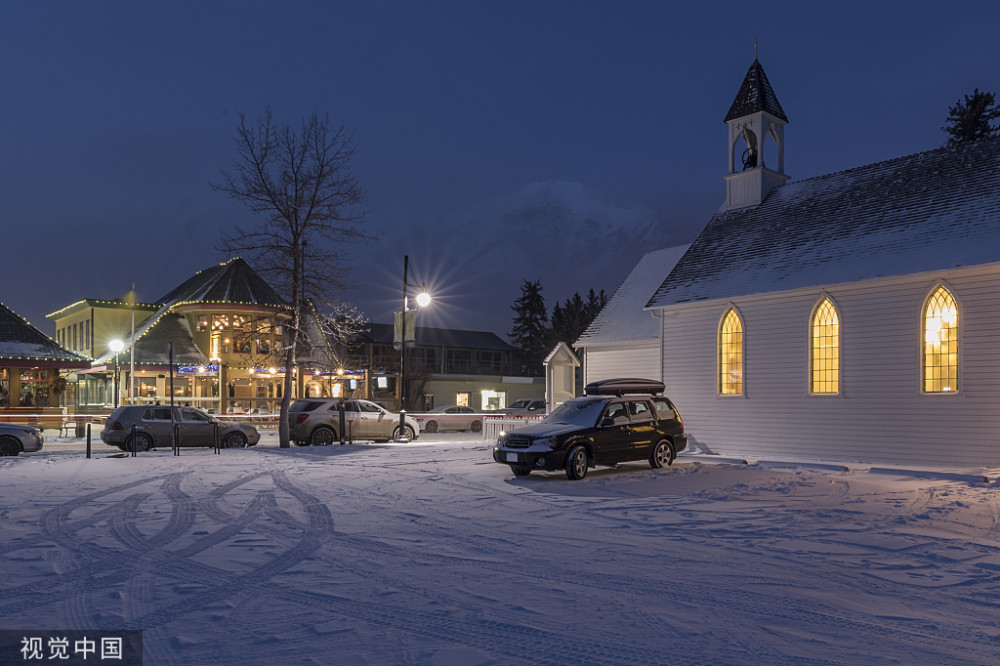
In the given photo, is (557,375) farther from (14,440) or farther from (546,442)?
(14,440)

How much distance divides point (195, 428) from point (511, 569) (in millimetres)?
18366

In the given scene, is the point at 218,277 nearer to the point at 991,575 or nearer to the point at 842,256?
the point at 842,256

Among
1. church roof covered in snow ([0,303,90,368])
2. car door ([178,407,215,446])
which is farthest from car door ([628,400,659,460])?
church roof covered in snow ([0,303,90,368])

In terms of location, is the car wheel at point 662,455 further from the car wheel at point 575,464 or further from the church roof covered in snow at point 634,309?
the church roof covered in snow at point 634,309

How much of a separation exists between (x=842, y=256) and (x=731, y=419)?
542 cm

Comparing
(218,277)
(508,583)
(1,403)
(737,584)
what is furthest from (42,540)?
(218,277)

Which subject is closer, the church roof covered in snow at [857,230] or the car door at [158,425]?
the church roof covered in snow at [857,230]

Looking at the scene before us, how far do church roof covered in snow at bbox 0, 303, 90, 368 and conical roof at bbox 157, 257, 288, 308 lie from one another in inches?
322

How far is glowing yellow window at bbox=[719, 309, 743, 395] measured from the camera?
23750 millimetres

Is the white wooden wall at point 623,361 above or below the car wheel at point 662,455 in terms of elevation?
above

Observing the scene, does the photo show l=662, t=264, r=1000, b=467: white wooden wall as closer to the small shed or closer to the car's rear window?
the car's rear window

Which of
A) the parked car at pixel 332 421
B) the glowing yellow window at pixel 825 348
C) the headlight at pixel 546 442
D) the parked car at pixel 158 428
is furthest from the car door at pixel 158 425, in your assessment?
the glowing yellow window at pixel 825 348

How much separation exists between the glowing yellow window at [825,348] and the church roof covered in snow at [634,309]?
643 cm

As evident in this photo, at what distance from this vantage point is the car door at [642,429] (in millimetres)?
18203
